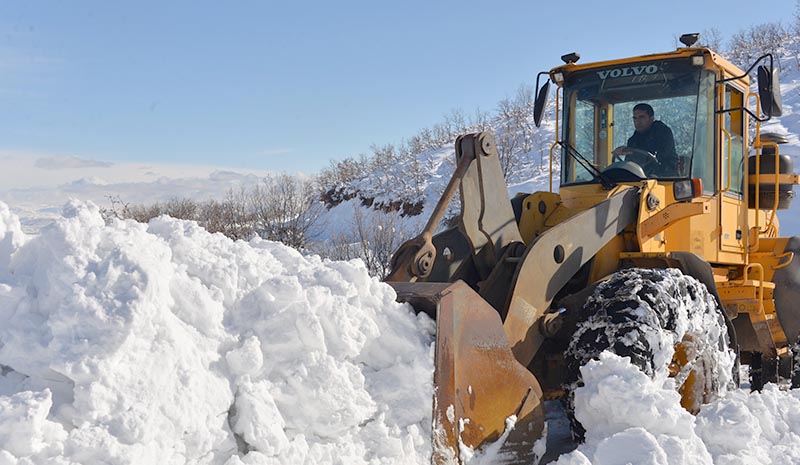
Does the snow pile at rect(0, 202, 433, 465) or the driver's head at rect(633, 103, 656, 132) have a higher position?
the driver's head at rect(633, 103, 656, 132)

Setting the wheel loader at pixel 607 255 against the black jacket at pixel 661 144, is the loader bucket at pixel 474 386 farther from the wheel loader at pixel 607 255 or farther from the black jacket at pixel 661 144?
the black jacket at pixel 661 144

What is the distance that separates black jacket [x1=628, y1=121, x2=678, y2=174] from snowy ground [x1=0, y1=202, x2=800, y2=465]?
2249 millimetres

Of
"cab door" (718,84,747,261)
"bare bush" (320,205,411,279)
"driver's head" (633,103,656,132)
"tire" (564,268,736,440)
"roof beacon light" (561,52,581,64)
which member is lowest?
"bare bush" (320,205,411,279)

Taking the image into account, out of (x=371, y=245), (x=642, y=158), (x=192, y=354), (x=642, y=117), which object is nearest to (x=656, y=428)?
(x=192, y=354)

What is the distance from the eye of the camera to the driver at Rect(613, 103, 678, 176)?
A: 5895 millimetres

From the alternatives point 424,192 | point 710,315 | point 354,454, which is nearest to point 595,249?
point 710,315

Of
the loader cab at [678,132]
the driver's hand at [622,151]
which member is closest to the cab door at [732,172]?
the loader cab at [678,132]

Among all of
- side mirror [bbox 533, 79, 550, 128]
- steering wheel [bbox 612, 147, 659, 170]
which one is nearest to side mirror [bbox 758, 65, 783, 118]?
steering wheel [bbox 612, 147, 659, 170]

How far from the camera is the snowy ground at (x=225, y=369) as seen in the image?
2.79 meters

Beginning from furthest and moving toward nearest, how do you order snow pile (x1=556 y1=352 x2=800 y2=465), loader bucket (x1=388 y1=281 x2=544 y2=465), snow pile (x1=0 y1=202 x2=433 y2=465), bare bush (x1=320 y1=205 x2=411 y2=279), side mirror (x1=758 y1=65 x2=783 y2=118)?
bare bush (x1=320 y1=205 x2=411 y2=279) → side mirror (x1=758 y1=65 x2=783 y2=118) → loader bucket (x1=388 y1=281 x2=544 y2=465) → snow pile (x1=556 y1=352 x2=800 y2=465) → snow pile (x1=0 y1=202 x2=433 y2=465)

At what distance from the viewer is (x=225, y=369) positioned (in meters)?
3.23

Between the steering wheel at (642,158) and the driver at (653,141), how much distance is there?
0.02m

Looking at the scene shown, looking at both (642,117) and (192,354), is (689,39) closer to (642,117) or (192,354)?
(642,117)

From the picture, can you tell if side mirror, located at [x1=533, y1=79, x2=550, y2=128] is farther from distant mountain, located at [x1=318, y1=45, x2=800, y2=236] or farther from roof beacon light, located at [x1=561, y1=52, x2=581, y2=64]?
distant mountain, located at [x1=318, y1=45, x2=800, y2=236]
